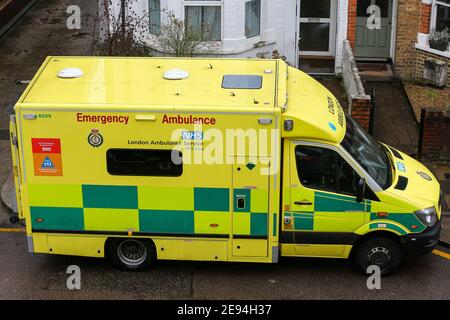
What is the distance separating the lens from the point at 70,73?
9.28 metres

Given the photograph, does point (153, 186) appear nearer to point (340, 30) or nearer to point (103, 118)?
point (103, 118)

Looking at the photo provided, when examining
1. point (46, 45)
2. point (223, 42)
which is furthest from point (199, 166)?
point (46, 45)

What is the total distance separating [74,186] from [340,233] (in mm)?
3262

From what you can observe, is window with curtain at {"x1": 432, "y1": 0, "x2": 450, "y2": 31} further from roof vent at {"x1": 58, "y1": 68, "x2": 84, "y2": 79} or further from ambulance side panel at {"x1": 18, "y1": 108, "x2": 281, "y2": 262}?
roof vent at {"x1": 58, "y1": 68, "x2": 84, "y2": 79}

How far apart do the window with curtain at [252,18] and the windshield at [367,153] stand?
6.19m

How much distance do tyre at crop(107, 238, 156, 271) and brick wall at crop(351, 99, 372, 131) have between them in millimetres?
5025

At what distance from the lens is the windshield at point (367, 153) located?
8922mm

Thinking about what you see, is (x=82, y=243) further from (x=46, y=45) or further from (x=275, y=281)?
(x=46, y=45)

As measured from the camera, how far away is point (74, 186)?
8812 millimetres

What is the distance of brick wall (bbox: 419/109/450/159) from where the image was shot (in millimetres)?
12456

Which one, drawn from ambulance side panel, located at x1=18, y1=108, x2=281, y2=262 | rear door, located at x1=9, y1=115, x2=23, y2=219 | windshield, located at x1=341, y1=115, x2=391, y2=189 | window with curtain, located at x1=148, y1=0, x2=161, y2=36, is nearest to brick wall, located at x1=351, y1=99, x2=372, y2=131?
windshield, located at x1=341, y1=115, x2=391, y2=189

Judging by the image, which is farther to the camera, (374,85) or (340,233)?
(374,85)

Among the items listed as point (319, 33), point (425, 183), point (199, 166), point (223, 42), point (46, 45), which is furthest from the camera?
point (46, 45)

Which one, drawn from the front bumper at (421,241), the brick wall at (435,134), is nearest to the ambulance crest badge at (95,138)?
the front bumper at (421,241)
